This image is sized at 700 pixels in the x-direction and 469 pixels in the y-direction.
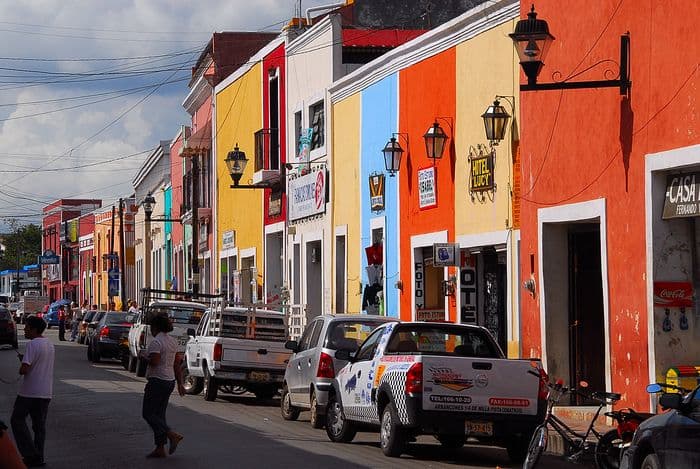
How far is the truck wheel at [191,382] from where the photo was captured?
28156 millimetres

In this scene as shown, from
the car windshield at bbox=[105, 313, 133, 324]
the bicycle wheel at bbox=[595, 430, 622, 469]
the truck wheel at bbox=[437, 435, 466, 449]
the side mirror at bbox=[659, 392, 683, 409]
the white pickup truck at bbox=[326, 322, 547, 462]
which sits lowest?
the truck wheel at bbox=[437, 435, 466, 449]

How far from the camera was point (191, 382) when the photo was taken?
28.3m

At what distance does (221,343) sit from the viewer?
25.6 m

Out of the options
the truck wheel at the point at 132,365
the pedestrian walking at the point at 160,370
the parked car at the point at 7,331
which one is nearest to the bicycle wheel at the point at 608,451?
the pedestrian walking at the point at 160,370

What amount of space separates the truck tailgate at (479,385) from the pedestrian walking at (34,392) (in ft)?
13.6

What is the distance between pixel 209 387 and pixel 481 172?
6401mm

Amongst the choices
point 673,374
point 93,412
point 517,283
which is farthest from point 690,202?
point 93,412

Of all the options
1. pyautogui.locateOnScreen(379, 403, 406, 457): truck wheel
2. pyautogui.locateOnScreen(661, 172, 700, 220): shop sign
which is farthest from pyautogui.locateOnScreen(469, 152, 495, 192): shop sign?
pyautogui.locateOnScreen(379, 403, 406, 457): truck wheel

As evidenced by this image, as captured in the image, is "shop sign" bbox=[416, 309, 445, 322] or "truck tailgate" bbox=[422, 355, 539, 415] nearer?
"truck tailgate" bbox=[422, 355, 539, 415]

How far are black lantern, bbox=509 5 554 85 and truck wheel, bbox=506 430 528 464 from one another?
187 inches

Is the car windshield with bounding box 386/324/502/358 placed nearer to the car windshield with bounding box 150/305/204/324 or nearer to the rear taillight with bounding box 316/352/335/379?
the rear taillight with bounding box 316/352/335/379

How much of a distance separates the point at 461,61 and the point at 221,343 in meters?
6.63

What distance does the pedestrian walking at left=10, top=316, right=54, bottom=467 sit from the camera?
50.5ft

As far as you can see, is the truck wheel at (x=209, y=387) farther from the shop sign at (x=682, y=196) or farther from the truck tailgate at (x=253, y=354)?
the shop sign at (x=682, y=196)
